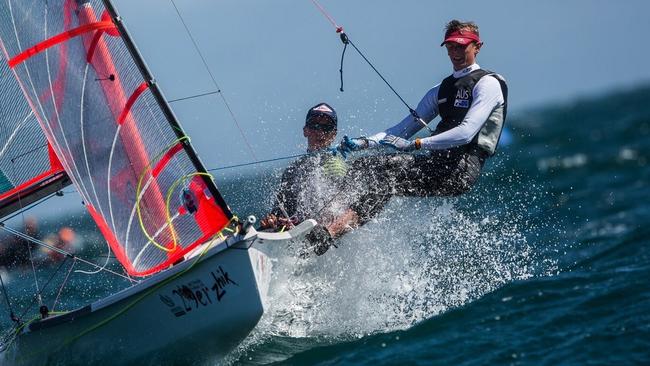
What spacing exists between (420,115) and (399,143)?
2.53 feet

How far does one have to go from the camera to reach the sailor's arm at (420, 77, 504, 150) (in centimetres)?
609

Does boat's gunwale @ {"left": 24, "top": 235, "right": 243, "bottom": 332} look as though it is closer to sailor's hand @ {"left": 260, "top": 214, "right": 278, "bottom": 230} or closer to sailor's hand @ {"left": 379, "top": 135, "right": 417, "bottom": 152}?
sailor's hand @ {"left": 260, "top": 214, "right": 278, "bottom": 230}

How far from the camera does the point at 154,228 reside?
598 cm

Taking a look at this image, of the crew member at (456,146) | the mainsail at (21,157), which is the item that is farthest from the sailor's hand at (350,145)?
the mainsail at (21,157)

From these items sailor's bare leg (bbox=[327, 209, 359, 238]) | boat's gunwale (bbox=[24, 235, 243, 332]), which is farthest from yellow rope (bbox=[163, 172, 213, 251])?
sailor's bare leg (bbox=[327, 209, 359, 238])

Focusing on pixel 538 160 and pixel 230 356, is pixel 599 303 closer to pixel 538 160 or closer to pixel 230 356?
pixel 230 356

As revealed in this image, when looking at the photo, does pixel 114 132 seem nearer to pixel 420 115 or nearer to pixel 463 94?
pixel 420 115

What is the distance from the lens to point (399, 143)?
6195mm

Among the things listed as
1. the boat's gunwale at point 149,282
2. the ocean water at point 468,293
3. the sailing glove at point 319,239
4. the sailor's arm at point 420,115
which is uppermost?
the sailor's arm at point 420,115

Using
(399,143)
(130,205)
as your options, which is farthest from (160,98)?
(399,143)

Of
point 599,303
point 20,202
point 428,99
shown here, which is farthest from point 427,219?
point 20,202

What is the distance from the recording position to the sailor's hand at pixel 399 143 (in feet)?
20.1

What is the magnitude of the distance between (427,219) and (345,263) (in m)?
1.28

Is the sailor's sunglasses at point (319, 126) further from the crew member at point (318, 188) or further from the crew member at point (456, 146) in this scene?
the crew member at point (456, 146)
